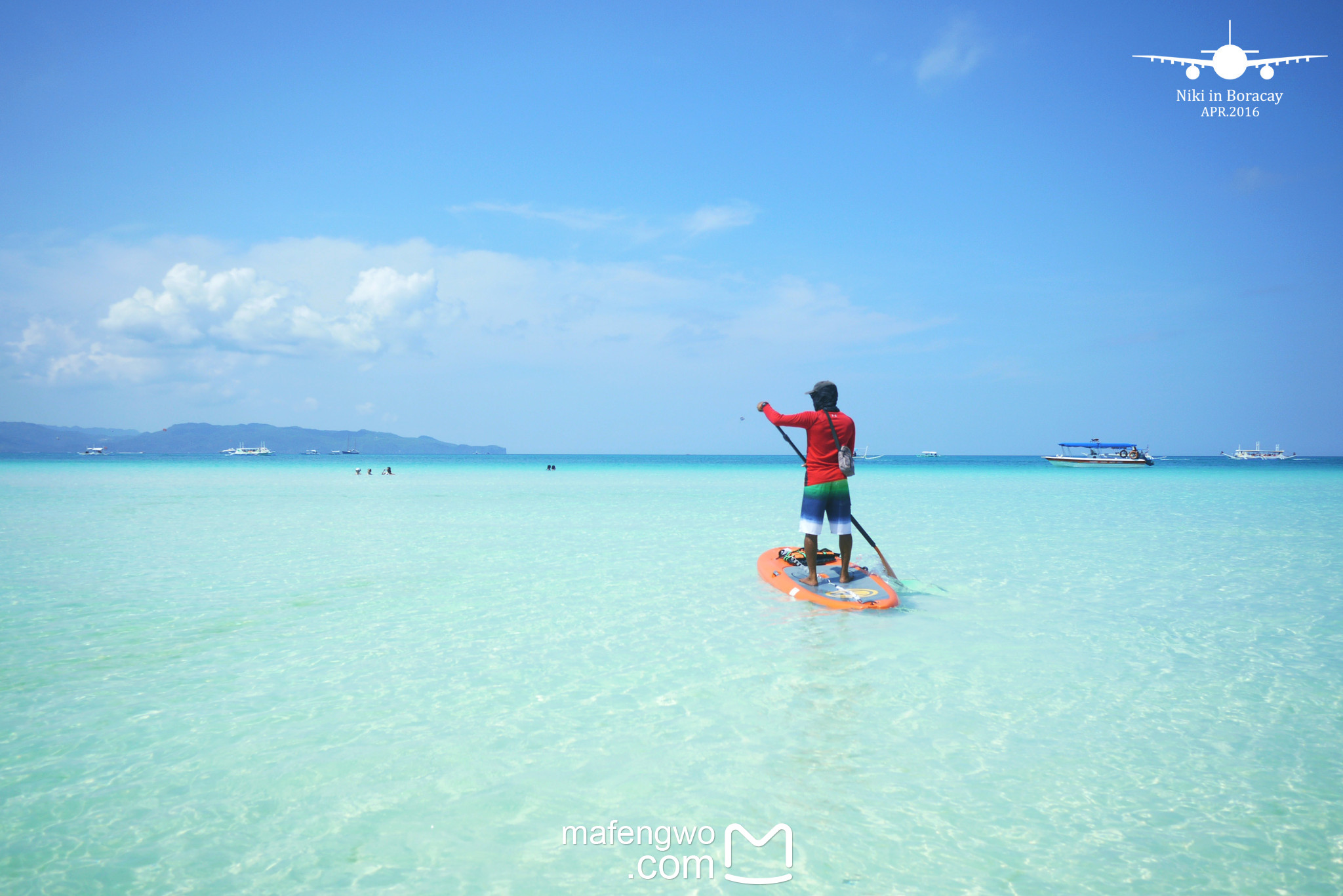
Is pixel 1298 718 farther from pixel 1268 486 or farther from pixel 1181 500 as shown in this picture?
pixel 1268 486

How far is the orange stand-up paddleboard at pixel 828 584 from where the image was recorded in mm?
9109

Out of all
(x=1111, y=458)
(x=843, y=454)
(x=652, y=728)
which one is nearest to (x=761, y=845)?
(x=652, y=728)

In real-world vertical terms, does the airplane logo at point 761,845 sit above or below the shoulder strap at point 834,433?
below

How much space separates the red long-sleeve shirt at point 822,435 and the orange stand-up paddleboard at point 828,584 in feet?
5.24

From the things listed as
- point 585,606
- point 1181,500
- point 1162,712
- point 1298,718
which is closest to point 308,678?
point 585,606

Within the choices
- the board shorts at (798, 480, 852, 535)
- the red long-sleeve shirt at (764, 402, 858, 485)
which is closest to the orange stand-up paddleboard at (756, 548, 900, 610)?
the board shorts at (798, 480, 852, 535)

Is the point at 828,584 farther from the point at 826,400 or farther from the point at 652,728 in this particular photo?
the point at 652,728

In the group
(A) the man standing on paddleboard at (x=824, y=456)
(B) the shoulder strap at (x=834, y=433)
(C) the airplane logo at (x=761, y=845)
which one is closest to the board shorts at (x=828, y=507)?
(A) the man standing on paddleboard at (x=824, y=456)

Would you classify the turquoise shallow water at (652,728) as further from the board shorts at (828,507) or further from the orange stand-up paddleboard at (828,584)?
the board shorts at (828,507)

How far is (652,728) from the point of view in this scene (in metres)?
5.41

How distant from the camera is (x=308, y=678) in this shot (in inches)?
257

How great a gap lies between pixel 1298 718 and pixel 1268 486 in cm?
5155

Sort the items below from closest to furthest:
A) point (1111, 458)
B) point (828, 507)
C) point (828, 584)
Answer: point (828, 507)
point (828, 584)
point (1111, 458)

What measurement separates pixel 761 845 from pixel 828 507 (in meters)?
5.82
